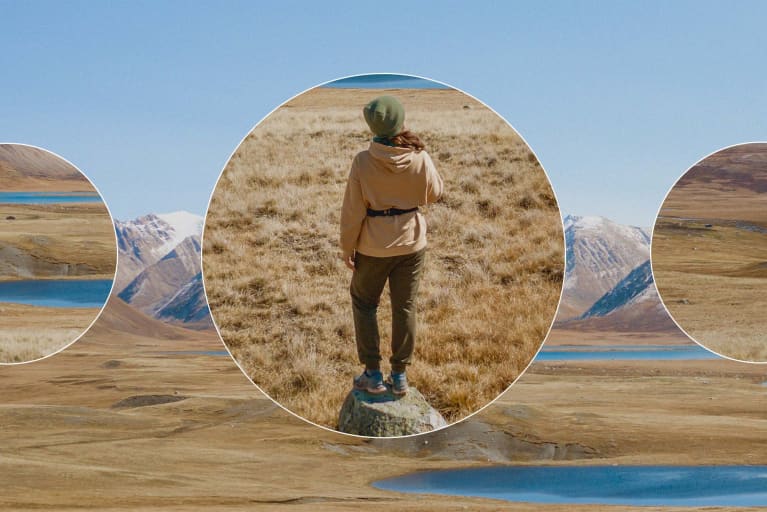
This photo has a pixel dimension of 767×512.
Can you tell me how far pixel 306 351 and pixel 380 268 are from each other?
39.7 inches

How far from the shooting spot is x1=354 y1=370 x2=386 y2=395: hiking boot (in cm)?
739

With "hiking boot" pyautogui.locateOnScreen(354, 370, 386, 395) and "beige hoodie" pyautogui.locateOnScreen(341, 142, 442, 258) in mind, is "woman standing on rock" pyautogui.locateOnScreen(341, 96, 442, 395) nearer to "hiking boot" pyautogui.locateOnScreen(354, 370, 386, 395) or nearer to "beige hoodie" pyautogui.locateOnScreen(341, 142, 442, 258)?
"beige hoodie" pyautogui.locateOnScreen(341, 142, 442, 258)

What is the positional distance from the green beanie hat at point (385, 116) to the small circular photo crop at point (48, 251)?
9474 mm

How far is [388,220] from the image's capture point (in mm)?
6859

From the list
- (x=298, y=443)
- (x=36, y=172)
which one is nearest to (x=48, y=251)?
(x=36, y=172)

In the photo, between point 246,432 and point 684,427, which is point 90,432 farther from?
point 684,427

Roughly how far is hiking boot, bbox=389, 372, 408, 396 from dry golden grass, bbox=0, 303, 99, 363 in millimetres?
8752

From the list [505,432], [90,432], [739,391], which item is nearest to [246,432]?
[90,432]

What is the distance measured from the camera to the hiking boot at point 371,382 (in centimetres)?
739

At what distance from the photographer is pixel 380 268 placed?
699 cm

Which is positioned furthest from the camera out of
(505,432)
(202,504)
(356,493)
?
(505,432)

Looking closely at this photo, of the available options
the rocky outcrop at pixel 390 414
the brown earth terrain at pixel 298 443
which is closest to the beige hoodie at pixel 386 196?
the rocky outcrop at pixel 390 414

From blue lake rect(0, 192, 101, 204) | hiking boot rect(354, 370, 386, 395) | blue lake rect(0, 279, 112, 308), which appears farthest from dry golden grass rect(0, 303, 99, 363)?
hiking boot rect(354, 370, 386, 395)

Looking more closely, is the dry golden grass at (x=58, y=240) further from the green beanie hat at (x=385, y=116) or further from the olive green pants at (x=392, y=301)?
the green beanie hat at (x=385, y=116)
